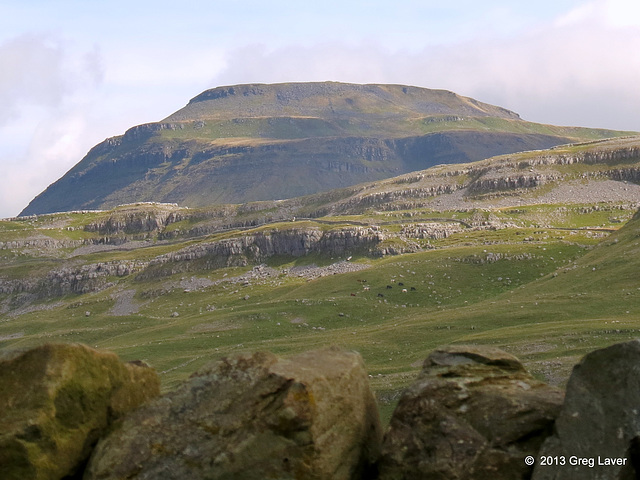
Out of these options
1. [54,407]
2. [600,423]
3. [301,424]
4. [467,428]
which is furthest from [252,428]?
[600,423]

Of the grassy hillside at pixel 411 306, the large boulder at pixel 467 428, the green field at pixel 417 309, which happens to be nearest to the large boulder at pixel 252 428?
the large boulder at pixel 467 428

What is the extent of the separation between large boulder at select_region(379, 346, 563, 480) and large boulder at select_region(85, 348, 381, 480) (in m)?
1.36

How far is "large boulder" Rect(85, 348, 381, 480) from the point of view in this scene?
1888 cm

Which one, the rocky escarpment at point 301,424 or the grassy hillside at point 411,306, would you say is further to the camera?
the grassy hillside at point 411,306

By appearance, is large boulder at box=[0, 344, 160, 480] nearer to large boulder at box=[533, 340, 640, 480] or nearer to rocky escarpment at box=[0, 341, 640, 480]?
rocky escarpment at box=[0, 341, 640, 480]

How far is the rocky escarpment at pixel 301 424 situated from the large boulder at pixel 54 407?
0.04 meters

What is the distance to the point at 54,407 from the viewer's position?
1938 centimetres

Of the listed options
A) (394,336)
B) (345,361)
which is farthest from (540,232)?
(345,361)

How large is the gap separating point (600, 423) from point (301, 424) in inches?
302

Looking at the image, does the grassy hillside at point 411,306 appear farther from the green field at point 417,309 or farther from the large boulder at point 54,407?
the large boulder at point 54,407

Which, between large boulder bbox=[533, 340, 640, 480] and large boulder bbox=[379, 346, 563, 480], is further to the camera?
large boulder bbox=[379, 346, 563, 480]

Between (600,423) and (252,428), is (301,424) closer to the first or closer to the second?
(252,428)

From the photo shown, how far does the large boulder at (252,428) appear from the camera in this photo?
61.9 feet

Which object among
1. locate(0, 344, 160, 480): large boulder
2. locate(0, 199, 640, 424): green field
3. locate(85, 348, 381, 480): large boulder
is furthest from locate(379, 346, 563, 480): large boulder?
locate(0, 199, 640, 424): green field
